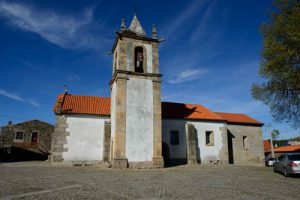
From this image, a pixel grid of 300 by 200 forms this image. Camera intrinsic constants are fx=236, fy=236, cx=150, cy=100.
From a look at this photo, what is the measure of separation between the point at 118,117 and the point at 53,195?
10.9 metres

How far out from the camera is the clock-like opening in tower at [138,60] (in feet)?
68.9

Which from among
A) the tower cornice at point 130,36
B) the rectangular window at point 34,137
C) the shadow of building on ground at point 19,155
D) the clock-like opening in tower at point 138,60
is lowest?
the shadow of building on ground at point 19,155

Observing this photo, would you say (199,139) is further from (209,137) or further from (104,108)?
(104,108)

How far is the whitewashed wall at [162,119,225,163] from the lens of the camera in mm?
23062

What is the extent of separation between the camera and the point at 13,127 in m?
37.1

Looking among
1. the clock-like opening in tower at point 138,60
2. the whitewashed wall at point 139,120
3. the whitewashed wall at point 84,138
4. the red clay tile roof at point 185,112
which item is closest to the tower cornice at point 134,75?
the whitewashed wall at point 139,120

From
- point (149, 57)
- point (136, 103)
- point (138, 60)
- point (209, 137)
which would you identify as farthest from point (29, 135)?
point (209, 137)

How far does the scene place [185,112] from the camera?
2562 cm

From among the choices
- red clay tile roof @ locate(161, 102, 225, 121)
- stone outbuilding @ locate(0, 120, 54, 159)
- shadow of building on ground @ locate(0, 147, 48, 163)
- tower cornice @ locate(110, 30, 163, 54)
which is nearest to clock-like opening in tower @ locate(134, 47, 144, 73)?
tower cornice @ locate(110, 30, 163, 54)

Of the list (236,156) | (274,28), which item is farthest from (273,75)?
(236,156)

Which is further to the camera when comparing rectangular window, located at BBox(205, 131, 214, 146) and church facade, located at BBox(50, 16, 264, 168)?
rectangular window, located at BBox(205, 131, 214, 146)

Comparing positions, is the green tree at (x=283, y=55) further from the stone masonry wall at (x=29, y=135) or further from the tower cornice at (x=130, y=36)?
the stone masonry wall at (x=29, y=135)

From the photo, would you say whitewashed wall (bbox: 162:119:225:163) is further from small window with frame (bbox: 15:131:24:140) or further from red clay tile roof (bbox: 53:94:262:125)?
small window with frame (bbox: 15:131:24:140)

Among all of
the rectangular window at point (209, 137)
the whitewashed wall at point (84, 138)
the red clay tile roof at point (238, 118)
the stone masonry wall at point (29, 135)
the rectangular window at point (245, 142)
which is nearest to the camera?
the whitewashed wall at point (84, 138)
